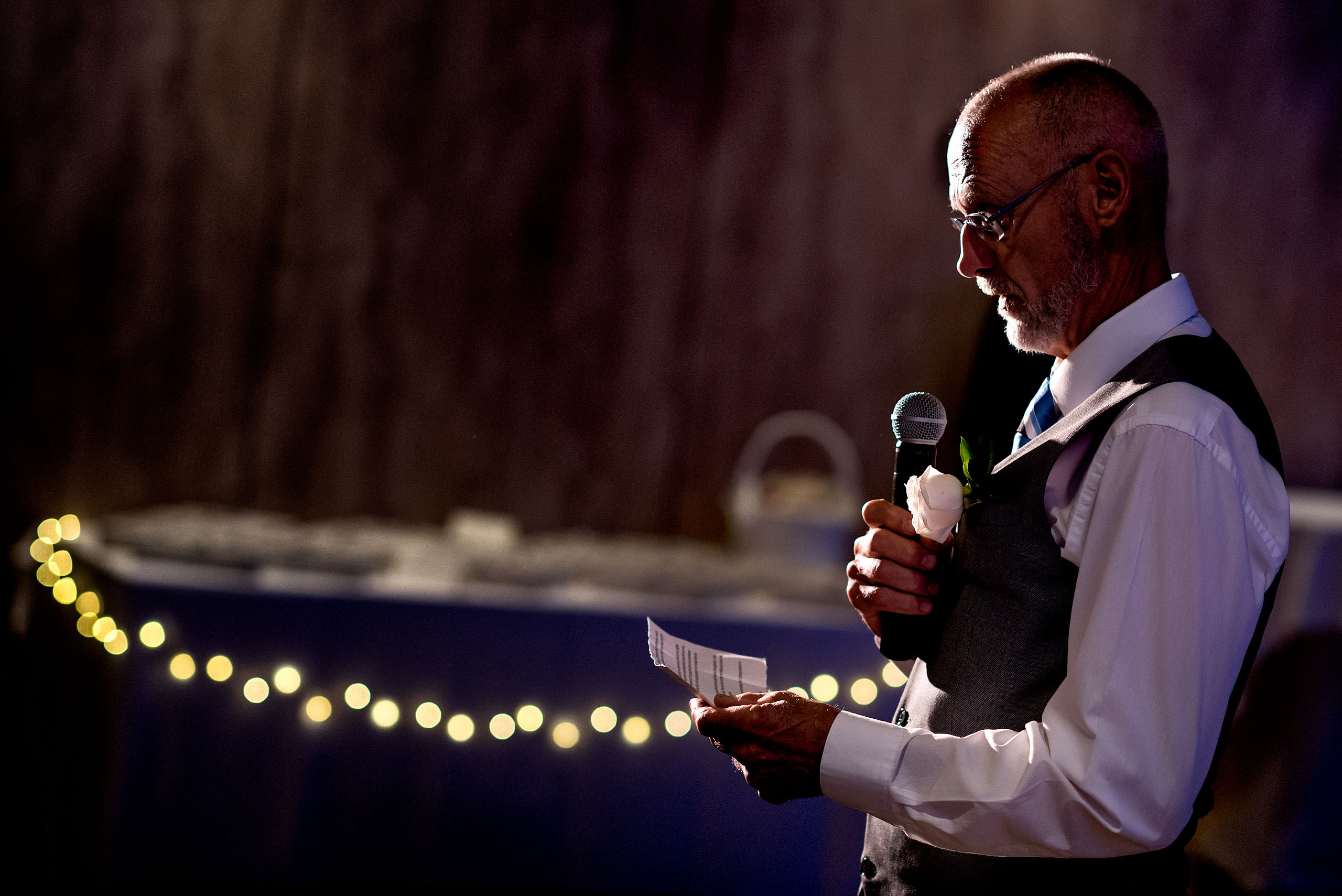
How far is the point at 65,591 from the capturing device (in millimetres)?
2543

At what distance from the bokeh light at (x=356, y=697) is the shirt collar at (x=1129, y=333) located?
180 cm

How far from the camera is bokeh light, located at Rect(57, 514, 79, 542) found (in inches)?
108

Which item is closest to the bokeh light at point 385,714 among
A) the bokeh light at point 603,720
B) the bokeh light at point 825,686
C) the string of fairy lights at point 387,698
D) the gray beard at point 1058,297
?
the string of fairy lights at point 387,698

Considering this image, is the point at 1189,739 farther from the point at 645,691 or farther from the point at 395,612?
the point at 395,612

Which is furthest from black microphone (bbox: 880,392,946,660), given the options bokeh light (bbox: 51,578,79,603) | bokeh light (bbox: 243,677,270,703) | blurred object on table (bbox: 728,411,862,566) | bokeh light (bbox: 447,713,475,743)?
bokeh light (bbox: 51,578,79,603)

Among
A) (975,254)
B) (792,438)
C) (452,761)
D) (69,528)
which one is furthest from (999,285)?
(69,528)

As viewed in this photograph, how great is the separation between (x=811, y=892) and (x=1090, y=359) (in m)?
1.75

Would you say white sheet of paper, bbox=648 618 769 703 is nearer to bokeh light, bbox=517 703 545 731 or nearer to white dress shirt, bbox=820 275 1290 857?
white dress shirt, bbox=820 275 1290 857

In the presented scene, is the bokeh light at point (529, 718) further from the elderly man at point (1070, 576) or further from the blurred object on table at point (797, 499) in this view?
the elderly man at point (1070, 576)

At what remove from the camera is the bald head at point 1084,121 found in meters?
1.04

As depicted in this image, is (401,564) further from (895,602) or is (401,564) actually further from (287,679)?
(895,602)

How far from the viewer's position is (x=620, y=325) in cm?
367

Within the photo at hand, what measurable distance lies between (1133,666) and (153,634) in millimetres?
2140

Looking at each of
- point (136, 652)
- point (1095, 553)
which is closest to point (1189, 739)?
point (1095, 553)
